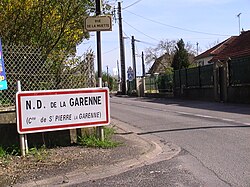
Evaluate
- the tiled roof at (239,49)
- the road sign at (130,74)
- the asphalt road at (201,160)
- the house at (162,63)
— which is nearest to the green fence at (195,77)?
the tiled roof at (239,49)

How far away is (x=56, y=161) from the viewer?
7.25 meters

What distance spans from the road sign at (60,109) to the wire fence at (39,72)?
1006 mm

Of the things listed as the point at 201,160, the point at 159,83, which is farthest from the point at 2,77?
the point at 159,83

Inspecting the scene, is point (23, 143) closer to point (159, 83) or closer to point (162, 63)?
point (159, 83)

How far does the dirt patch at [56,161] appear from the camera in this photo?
6441mm

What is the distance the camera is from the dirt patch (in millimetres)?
6441

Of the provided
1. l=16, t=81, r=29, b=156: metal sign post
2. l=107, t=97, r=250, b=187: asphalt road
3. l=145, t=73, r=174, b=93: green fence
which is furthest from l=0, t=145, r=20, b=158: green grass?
l=145, t=73, r=174, b=93: green fence

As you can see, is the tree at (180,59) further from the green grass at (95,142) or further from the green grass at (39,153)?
the green grass at (39,153)

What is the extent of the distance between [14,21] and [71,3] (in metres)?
1.64

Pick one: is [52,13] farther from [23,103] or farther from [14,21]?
[23,103]

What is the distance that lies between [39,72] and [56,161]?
2551 mm

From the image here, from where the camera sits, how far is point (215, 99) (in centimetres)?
2491

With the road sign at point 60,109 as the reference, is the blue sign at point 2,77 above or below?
above

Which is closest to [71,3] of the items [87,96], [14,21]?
[14,21]
